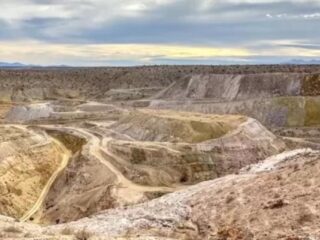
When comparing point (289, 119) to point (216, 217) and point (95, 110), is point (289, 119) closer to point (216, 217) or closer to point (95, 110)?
point (95, 110)

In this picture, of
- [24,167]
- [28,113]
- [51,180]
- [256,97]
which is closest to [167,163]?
[51,180]

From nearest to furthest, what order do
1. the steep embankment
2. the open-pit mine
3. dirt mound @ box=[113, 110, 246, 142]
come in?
the open-pit mine → dirt mound @ box=[113, 110, 246, 142] → the steep embankment

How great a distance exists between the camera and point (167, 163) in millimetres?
52906

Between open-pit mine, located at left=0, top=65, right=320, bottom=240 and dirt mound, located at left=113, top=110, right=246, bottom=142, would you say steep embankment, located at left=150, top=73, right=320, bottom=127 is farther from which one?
dirt mound, located at left=113, top=110, right=246, bottom=142

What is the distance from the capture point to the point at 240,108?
88.2m

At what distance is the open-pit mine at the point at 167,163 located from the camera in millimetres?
18641

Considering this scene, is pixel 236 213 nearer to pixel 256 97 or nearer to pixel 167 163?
pixel 167 163

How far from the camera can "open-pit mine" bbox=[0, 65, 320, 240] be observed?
18.6m

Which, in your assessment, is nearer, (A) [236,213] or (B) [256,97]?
(A) [236,213]

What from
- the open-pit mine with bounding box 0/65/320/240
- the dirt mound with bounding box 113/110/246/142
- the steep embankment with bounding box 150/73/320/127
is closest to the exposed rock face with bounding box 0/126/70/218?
the open-pit mine with bounding box 0/65/320/240

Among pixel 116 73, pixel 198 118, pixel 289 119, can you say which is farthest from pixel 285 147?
pixel 116 73

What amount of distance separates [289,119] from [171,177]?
119ft

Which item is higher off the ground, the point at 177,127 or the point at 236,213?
the point at 236,213

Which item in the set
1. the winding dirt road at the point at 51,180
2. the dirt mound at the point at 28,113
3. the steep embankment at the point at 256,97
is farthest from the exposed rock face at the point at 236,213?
the dirt mound at the point at 28,113
